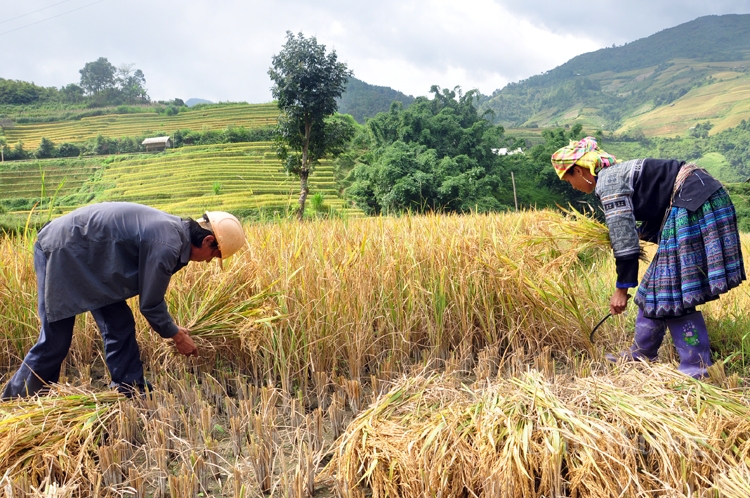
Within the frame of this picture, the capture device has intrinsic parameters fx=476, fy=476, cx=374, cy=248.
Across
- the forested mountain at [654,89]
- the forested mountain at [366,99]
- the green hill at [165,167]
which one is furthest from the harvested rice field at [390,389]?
the forested mountain at [366,99]

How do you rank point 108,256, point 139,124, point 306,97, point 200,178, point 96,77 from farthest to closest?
point 96,77 < point 139,124 < point 200,178 < point 306,97 < point 108,256

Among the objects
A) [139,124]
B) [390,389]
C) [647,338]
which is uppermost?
[139,124]

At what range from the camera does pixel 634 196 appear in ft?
8.33

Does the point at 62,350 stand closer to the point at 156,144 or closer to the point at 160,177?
the point at 160,177

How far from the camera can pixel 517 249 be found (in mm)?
3264

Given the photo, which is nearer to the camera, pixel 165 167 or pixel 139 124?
pixel 165 167

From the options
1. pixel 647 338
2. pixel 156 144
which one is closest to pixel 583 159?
pixel 647 338

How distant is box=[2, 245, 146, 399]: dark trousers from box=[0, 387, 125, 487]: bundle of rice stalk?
251 millimetres

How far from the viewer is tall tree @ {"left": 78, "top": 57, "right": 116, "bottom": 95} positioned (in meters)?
82.0

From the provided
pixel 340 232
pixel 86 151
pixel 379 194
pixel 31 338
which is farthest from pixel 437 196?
pixel 86 151

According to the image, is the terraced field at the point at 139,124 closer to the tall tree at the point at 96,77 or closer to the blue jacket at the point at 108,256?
the tall tree at the point at 96,77

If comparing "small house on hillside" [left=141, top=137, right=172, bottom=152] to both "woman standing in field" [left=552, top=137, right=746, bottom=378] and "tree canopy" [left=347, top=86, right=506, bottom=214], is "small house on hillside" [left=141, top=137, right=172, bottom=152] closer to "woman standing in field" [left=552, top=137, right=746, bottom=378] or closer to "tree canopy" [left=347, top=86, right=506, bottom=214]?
"tree canopy" [left=347, top=86, right=506, bottom=214]

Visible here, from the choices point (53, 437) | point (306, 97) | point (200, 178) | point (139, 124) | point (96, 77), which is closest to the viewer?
point (53, 437)

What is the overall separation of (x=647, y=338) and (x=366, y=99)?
117075mm
